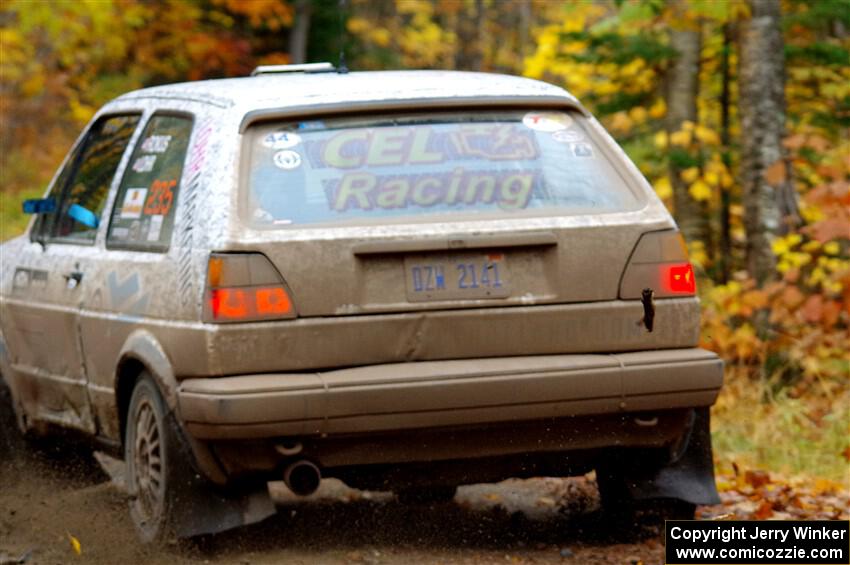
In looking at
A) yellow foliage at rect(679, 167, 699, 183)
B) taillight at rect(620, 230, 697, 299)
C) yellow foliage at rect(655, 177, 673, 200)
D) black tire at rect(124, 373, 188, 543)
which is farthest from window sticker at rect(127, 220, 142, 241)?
yellow foliage at rect(655, 177, 673, 200)

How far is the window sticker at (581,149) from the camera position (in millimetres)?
6031

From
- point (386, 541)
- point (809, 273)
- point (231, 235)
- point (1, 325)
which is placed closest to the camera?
point (231, 235)

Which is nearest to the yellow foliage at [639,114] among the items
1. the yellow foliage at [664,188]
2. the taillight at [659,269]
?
the yellow foliage at [664,188]

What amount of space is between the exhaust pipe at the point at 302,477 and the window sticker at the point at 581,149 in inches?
60.3

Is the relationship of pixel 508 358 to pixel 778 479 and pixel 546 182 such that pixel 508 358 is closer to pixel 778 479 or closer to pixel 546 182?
pixel 546 182

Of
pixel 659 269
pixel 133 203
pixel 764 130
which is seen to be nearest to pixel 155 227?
pixel 133 203

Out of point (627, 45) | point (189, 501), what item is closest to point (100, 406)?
point (189, 501)

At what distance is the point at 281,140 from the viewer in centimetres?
584

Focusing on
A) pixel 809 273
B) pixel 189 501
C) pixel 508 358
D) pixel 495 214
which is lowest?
pixel 809 273

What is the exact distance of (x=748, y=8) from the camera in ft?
44.9

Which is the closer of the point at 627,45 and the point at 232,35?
the point at 627,45

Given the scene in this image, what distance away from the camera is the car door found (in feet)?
22.7

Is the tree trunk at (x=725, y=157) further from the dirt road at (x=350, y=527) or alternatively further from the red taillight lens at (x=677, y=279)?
the red taillight lens at (x=677, y=279)

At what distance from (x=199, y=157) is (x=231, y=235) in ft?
1.73
